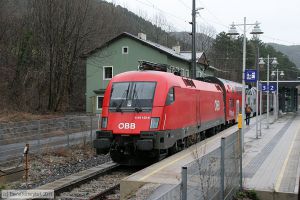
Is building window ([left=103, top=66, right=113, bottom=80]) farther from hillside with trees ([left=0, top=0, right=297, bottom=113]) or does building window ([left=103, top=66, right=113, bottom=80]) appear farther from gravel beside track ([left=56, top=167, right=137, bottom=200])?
gravel beside track ([left=56, top=167, right=137, bottom=200])

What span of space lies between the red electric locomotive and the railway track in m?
0.81

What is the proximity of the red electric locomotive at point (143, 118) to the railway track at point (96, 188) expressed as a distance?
813 millimetres

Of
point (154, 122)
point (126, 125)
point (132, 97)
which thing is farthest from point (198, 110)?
point (126, 125)

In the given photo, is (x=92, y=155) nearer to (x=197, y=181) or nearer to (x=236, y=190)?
(x=236, y=190)

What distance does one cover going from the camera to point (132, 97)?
14.2 m

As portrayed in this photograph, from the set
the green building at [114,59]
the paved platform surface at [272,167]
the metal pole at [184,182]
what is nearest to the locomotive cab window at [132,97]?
the paved platform surface at [272,167]

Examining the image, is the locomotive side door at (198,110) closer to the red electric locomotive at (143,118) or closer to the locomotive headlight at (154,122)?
the red electric locomotive at (143,118)

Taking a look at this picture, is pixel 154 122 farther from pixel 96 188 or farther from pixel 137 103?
pixel 96 188

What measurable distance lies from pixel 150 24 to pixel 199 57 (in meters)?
22.6

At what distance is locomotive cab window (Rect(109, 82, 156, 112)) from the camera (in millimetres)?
13938

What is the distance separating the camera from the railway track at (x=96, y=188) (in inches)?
417

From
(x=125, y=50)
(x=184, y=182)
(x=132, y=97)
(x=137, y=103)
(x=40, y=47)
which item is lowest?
(x=184, y=182)

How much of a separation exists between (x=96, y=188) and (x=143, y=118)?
9.56 feet

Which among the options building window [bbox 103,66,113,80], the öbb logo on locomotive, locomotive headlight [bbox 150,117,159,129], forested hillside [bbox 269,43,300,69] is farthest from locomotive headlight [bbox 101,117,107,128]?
forested hillside [bbox 269,43,300,69]
